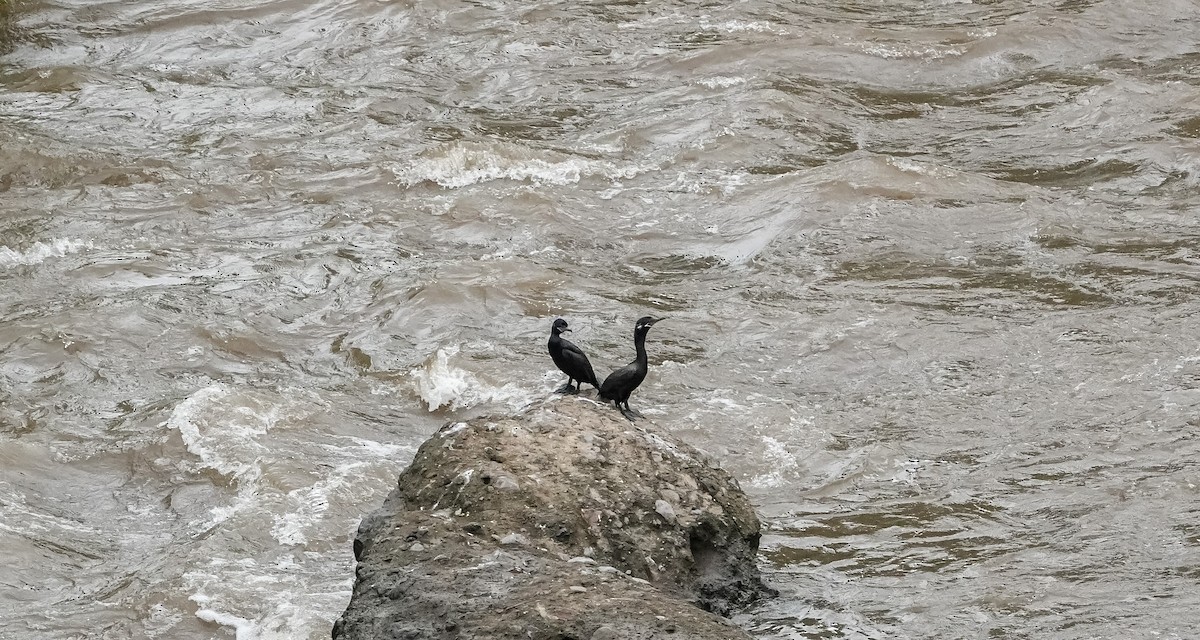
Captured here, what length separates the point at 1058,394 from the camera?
351 inches

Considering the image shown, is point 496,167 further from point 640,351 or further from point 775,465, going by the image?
point 640,351

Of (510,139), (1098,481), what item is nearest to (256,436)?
(1098,481)

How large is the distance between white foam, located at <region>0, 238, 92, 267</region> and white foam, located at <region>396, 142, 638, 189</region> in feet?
9.51

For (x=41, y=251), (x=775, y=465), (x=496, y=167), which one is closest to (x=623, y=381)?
(x=775, y=465)

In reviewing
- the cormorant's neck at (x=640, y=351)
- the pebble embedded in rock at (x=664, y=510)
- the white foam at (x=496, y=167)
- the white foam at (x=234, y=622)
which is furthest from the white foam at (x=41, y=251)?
the pebble embedded in rock at (x=664, y=510)

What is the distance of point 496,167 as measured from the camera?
13211 millimetres

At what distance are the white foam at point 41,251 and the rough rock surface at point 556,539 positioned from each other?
264 inches

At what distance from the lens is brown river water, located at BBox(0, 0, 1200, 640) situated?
7207 mm

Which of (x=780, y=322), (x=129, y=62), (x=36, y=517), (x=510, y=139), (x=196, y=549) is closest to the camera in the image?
(x=196, y=549)

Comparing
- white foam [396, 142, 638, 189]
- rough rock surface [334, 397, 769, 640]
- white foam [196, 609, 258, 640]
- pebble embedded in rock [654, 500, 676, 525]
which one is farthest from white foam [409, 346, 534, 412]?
white foam [396, 142, 638, 189]

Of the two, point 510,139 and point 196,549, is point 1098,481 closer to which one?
point 196,549

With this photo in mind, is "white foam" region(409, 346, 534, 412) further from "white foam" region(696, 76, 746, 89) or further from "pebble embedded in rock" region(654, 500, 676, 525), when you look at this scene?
"white foam" region(696, 76, 746, 89)

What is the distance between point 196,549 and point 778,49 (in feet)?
33.1

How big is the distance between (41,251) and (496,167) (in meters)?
3.99
